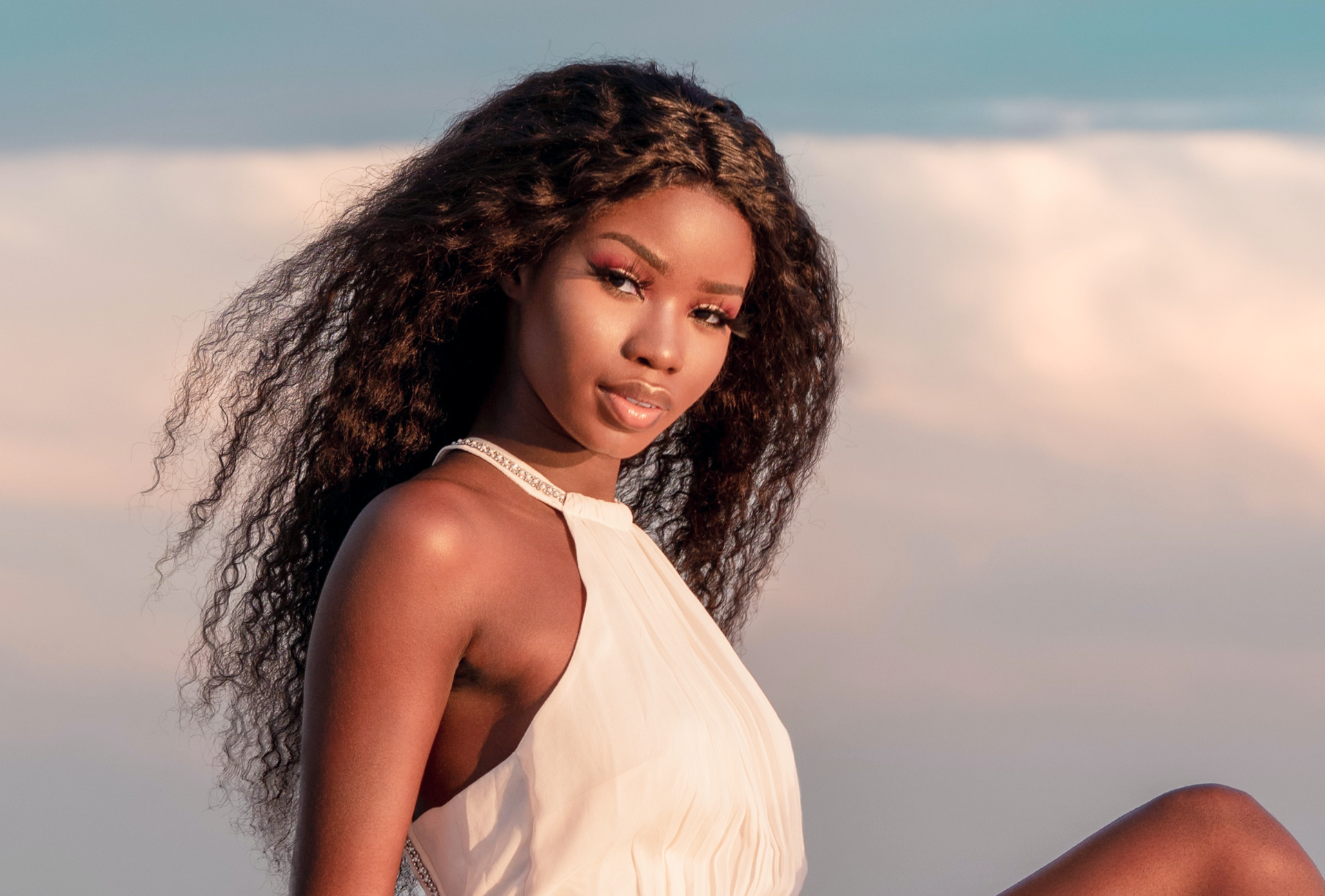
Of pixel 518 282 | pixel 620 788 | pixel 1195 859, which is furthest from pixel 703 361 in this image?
pixel 1195 859

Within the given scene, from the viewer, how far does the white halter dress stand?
9.12 ft

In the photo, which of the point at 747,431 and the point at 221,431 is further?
the point at 747,431

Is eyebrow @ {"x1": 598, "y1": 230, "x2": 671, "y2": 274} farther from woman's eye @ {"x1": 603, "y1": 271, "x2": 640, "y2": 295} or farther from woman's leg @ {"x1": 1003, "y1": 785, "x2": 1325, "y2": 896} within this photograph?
woman's leg @ {"x1": 1003, "y1": 785, "x2": 1325, "y2": 896}

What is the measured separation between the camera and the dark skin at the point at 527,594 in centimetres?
257

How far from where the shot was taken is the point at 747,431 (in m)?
4.16

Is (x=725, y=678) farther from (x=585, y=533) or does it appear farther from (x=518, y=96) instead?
(x=518, y=96)

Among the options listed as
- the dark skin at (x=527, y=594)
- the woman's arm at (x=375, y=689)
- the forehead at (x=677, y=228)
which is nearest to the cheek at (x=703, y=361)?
the dark skin at (x=527, y=594)

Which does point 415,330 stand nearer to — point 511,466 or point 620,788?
point 511,466

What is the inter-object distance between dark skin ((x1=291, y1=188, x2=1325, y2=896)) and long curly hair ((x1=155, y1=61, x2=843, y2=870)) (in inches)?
5.0

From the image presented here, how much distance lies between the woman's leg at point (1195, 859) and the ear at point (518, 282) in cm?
166

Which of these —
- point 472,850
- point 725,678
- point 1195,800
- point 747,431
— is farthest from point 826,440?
point 472,850

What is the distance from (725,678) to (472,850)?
27.6 inches

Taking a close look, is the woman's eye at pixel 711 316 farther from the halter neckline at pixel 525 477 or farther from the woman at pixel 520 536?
the halter neckline at pixel 525 477

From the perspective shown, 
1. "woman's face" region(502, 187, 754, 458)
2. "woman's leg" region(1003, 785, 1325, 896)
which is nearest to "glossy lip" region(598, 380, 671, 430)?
"woman's face" region(502, 187, 754, 458)
